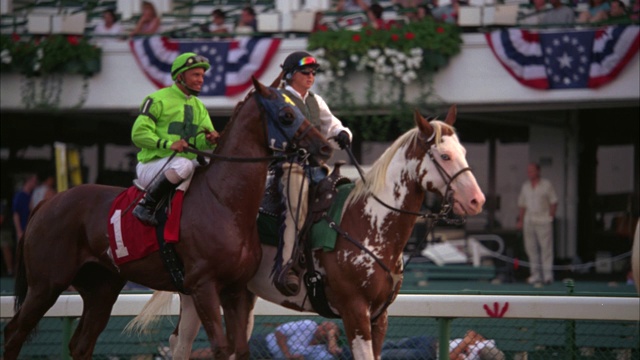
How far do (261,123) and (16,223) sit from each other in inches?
374

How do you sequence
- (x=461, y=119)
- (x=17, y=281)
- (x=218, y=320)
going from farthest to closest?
(x=461, y=119), (x=17, y=281), (x=218, y=320)

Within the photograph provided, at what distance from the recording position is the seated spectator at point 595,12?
1352 centimetres

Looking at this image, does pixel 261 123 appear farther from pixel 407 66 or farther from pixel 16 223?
pixel 16 223

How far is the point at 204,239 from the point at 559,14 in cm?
845

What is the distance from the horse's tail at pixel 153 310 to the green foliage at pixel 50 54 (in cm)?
832

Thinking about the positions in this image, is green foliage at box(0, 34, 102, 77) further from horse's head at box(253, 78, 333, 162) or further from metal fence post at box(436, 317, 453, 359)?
horse's head at box(253, 78, 333, 162)

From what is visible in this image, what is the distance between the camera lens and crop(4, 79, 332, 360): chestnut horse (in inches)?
253

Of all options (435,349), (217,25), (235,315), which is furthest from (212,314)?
(217,25)

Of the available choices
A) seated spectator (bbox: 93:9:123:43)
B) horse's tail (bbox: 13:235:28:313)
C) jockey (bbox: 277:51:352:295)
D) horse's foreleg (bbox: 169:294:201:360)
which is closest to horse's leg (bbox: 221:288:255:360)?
jockey (bbox: 277:51:352:295)

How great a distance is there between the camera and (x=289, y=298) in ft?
22.3

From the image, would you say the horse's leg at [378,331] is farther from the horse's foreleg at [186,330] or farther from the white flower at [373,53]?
the white flower at [373,53]

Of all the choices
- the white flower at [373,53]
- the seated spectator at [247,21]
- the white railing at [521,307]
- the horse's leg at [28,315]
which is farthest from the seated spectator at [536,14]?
the horse's leg at [28,315]

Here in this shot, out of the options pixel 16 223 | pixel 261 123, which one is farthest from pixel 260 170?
pixel 16 223

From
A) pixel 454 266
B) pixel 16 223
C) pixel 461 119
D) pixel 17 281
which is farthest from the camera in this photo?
pixel 461 119
